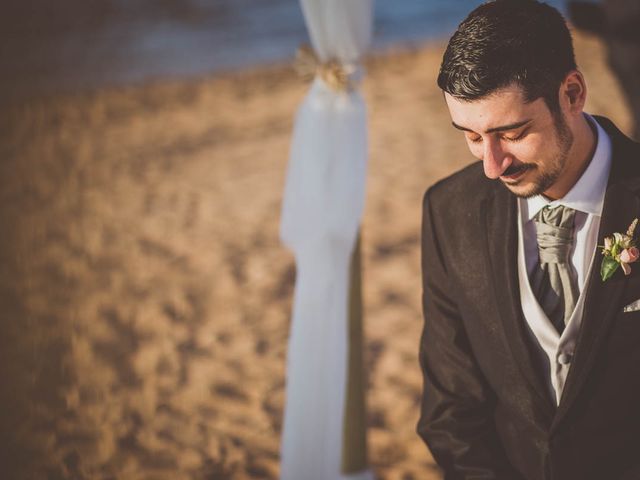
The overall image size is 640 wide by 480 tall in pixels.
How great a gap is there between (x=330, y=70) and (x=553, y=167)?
1.33 m

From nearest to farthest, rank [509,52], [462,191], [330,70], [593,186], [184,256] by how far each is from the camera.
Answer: [509,52], [593,186], [462,191], [330,70], [184,256]

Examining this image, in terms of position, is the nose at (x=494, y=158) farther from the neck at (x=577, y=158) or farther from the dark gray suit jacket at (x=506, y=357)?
the dark gray suit jacket at (x=506, y=357)

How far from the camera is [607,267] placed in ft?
5.74

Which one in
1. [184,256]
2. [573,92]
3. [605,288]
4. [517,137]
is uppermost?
[573,92]

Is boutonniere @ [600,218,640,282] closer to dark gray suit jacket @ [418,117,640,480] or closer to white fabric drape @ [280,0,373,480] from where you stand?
dark gray suit jacket @ [418,117,640,480]

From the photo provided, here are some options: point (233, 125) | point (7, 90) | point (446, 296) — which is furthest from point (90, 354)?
point (7, 90)

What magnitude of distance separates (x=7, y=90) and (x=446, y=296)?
454 inches

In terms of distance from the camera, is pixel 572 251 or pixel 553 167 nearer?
pixel 553 167

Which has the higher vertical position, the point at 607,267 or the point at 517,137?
the point at 517,137

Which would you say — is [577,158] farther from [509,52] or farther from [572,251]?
[509,52]

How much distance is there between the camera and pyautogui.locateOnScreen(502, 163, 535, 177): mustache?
170 cm

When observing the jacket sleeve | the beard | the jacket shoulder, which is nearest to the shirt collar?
the beard

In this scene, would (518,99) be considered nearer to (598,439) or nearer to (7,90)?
(598,439)

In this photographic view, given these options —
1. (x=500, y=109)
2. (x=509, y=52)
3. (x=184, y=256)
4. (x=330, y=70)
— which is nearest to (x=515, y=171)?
(x=500, y=109)
